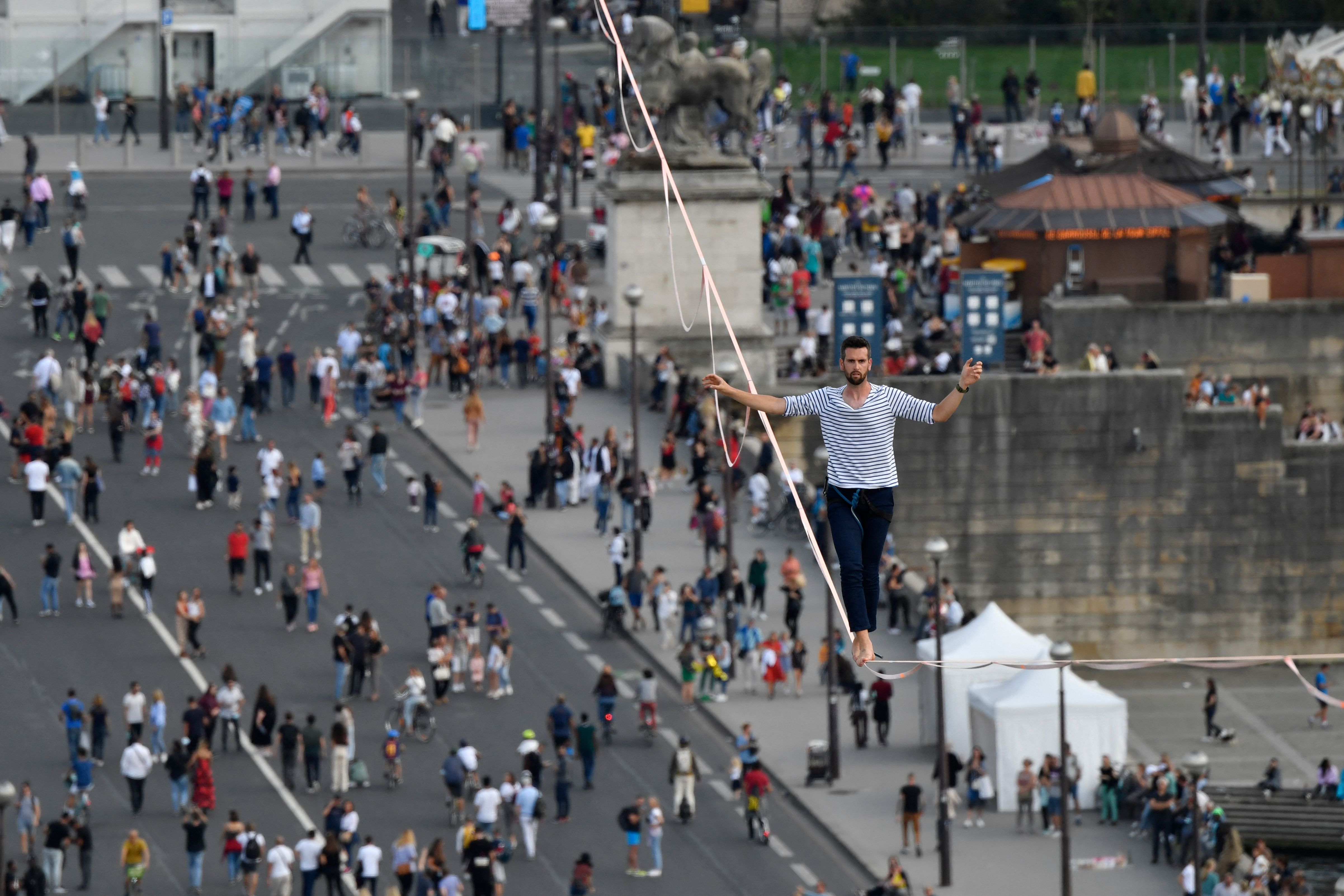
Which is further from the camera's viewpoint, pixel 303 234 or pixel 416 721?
pixel 303 234

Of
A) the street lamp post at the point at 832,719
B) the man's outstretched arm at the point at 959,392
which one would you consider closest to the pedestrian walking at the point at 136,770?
the street lamp post at the point at 832,719

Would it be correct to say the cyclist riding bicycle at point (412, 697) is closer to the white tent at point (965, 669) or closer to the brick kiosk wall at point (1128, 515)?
the white tent at point (965, 669)

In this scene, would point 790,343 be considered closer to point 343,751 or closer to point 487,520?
point 487,520

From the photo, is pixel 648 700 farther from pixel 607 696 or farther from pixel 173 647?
pixel 173 647

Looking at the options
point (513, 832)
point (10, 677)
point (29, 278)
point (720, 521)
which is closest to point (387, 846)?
point (513, 832)

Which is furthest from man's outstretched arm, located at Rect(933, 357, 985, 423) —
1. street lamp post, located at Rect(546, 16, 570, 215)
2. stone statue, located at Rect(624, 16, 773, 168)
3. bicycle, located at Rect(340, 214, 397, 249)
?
bicycle, located at Rect(340, 214, 397, 249)

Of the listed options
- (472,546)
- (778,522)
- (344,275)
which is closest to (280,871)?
(472,546)
